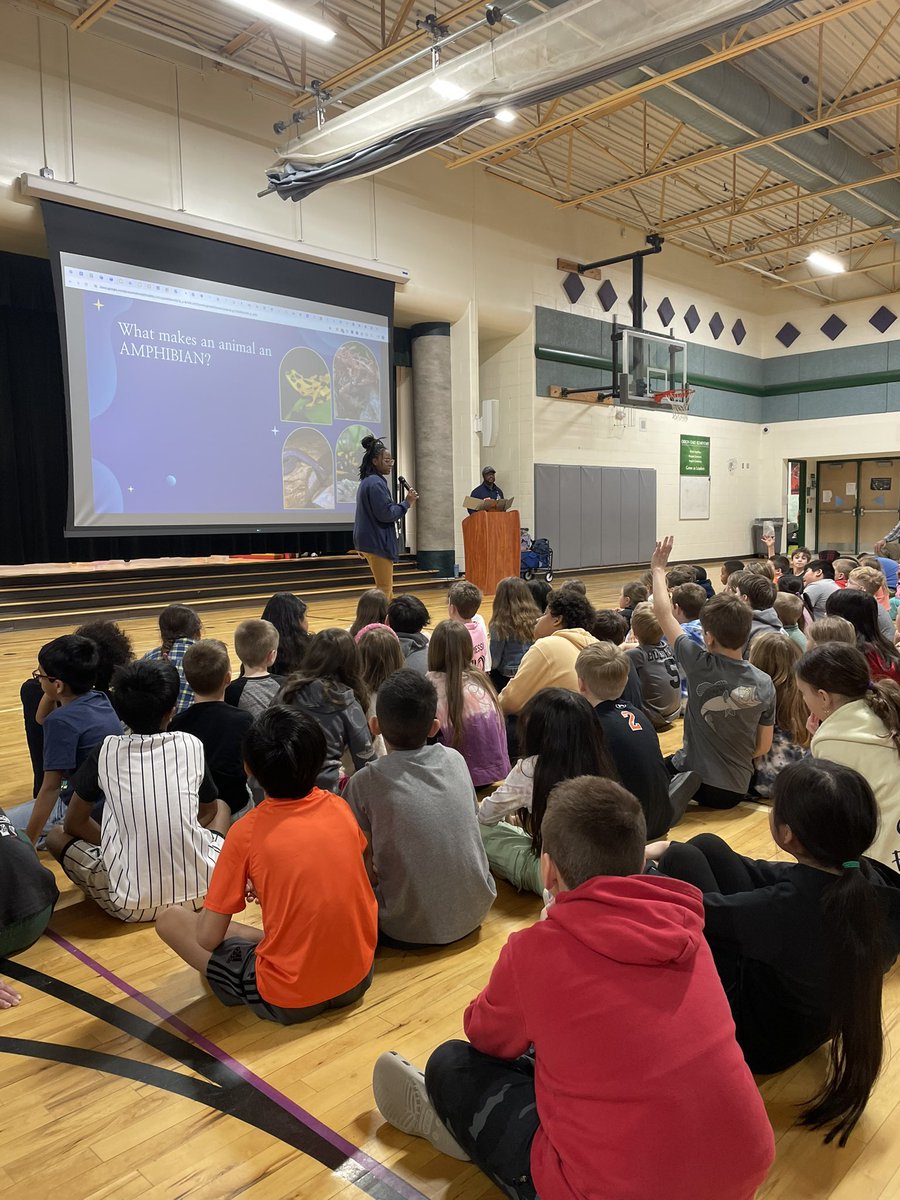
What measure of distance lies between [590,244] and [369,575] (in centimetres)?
635

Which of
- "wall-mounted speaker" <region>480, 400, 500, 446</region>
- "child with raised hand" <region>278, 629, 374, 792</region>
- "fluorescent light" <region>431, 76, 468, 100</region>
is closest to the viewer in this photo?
"child with raised hand" <region>278, 629, 374, 792</region>

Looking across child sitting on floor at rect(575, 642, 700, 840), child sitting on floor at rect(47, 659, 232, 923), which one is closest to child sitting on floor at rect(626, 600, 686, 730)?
child sitting on floor at rect(575, 642, 700, 840)

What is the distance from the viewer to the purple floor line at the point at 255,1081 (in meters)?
1.44

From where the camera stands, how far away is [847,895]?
4.47 ft

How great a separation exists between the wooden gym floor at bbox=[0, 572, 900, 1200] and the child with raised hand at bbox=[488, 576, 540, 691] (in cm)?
176

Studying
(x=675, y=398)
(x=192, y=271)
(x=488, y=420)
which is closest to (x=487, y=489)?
(x=488, y=420)

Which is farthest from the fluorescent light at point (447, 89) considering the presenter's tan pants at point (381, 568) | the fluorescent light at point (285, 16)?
the presenter's tan pants at point (381, 568)

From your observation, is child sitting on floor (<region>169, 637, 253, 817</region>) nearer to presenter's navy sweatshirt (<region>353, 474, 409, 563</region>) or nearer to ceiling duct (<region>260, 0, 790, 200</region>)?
presenter's navy sweatshirt (<region>353, 474, 409, 563</region>)

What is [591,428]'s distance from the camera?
496 inches

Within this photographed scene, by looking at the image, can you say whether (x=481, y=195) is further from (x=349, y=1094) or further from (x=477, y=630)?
(x=349, y=1094)

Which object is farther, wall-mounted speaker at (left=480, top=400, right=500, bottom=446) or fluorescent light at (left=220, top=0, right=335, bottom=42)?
wall-mounted speaker at (left=480, top=400, right=500, bottom=446)

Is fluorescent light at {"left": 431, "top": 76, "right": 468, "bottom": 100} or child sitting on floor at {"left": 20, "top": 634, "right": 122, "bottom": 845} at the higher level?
fluorescent light at {"left": 431, "top": 76, "right": 468, "bottom": 100}

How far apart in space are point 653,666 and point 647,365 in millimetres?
9987

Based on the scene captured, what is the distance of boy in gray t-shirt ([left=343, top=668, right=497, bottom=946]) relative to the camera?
205 cm
